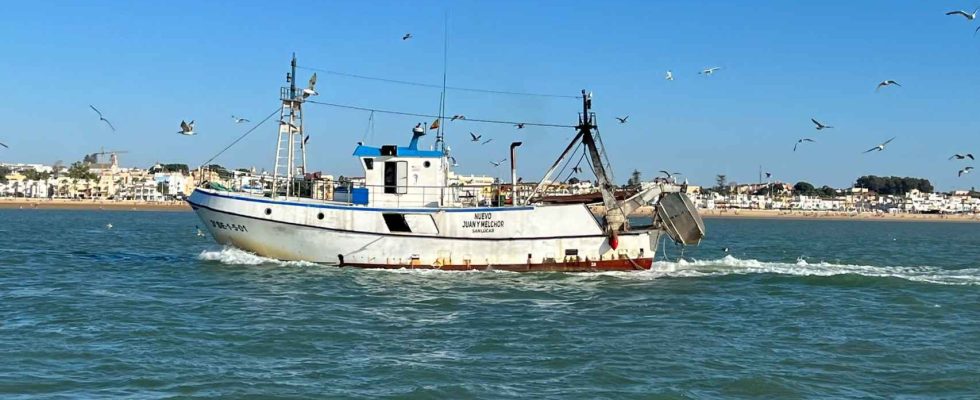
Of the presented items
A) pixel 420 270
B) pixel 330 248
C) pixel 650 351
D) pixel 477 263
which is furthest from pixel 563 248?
pixel 650 351

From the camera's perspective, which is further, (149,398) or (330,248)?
(330,248)

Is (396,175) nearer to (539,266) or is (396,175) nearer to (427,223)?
(427,223)

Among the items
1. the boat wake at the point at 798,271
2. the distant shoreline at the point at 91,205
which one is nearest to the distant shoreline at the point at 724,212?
the distant shoreline at the point at 91,205

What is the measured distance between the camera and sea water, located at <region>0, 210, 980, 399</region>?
440 inches

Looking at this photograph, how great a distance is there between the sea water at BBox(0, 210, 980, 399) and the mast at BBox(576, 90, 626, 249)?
1383 mm

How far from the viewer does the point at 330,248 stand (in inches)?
930

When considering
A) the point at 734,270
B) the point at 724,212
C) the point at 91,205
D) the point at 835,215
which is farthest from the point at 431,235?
the point at 835,215

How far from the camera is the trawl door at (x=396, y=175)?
24656mm

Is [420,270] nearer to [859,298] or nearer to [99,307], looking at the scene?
[99,307]

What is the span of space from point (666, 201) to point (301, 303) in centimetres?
1167

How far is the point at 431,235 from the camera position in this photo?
2359 centimetres

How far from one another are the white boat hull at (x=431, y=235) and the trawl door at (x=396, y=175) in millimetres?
1402

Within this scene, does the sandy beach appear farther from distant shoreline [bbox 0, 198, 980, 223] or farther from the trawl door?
the trawl door

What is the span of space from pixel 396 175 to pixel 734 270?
36.0ft
